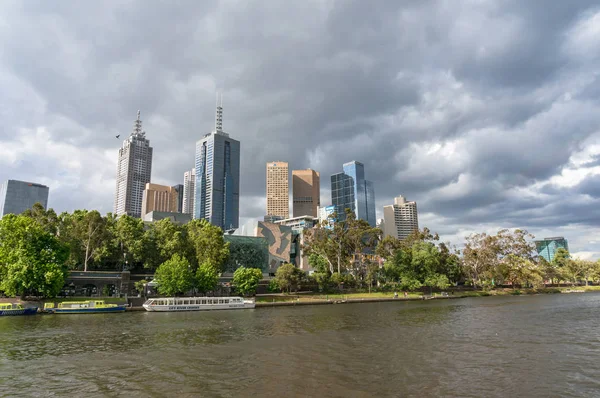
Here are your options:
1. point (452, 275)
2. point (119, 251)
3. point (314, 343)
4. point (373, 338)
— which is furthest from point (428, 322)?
point (452, 275)

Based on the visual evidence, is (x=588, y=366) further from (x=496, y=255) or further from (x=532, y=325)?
(x=496, y=255)

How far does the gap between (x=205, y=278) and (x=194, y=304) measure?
1350cm

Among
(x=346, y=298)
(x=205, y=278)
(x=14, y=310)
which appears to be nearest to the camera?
(x=14, y=310)

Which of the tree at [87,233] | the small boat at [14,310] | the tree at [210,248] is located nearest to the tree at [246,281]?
the tree at [210,248]

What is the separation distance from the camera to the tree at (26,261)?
73062 millimetres

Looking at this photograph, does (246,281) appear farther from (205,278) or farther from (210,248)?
(210,248)

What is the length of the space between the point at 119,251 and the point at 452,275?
12326 centimetres

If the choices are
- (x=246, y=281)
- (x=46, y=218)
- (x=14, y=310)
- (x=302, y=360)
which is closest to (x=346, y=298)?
(x=246, y=281)

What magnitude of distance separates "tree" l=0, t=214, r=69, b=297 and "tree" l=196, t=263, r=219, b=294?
30.2m

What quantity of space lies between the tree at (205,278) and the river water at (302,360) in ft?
142

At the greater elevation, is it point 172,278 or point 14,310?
point 172,278

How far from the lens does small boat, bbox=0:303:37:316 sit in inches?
2665

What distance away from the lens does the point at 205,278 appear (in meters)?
98.1

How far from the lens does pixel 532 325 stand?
5338cm
